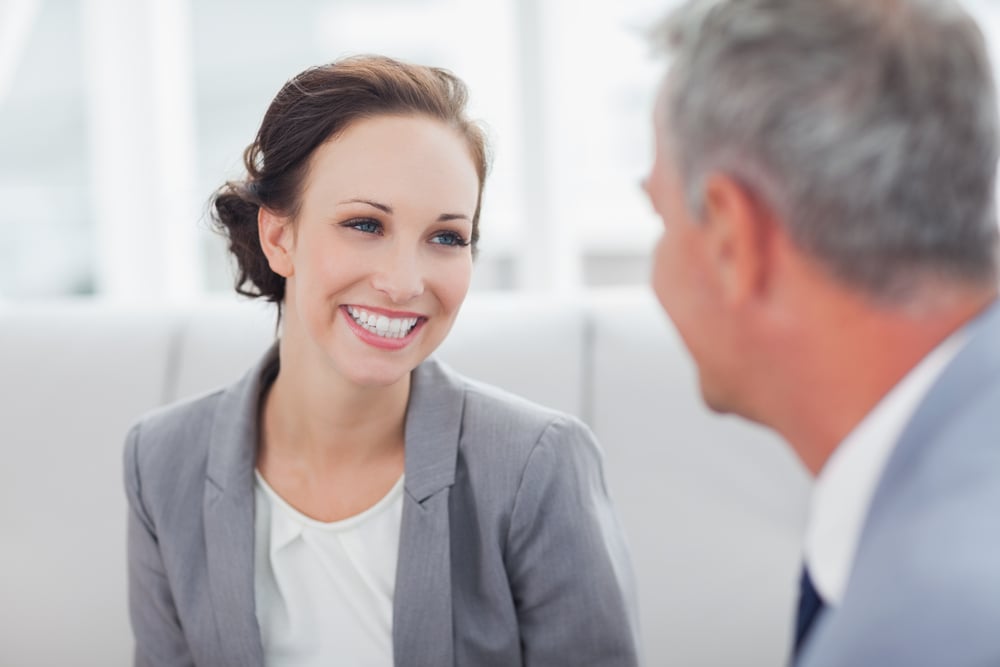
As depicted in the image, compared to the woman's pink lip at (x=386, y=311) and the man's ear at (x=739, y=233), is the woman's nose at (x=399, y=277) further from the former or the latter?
the man's ear at (x=739, y=233)

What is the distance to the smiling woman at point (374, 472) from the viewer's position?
1.51 m

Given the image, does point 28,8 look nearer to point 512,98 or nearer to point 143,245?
point 143,245

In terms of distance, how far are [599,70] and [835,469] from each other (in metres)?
2.86

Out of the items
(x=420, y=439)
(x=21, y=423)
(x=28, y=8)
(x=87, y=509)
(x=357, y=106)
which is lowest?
(x=87, y=509)

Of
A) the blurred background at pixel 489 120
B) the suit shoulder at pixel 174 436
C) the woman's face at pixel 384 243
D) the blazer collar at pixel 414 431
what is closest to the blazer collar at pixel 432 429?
the blazer collar at pixel 414 431

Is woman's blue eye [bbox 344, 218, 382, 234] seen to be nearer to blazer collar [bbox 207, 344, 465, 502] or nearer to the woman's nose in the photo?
the woman's nose

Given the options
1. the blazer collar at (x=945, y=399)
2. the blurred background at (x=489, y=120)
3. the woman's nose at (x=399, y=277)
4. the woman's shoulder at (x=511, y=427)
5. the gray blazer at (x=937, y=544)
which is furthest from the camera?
the blurred background at (x=489, y=120)

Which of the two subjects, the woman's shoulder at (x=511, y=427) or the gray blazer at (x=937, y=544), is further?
the woman's shoulder at (x=511, y=427)

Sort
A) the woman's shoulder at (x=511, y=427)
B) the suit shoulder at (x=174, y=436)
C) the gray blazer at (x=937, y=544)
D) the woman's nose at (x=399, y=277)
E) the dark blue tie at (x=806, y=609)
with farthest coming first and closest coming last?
1. the suit shoulder at (x=174, y=436)
2. the woman's shoulder at (x=511, y=427)
3. the woman's nose at (x=399, y=277)
4. the dark blue tie at (x=806, y=609)
5. the gray blazer at (x=937, y=544)

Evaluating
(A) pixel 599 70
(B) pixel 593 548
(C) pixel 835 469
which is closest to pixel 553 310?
(B) pixel 593 548

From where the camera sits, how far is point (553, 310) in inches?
86.4

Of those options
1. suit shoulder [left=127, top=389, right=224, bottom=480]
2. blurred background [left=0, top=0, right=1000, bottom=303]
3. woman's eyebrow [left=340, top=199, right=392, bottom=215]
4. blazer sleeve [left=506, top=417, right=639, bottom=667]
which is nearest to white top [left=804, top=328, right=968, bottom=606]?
blazer sleeve [left=506, top=417, right=639, bottom=667]

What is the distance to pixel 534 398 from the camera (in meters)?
2.09

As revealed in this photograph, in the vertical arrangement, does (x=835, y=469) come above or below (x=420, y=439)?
above
